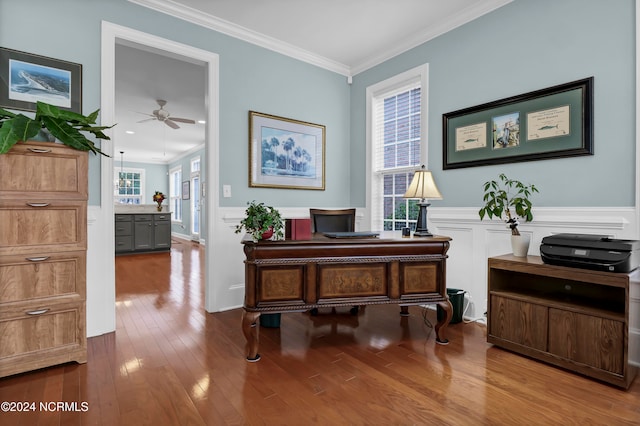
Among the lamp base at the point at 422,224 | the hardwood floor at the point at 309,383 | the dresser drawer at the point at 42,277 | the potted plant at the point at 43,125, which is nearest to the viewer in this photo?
the hardwood floor at the point at 309,383

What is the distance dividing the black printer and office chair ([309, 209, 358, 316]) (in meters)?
1.58

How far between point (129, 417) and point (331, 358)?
1211 mm

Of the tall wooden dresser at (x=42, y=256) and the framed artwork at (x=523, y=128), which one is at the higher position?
the framed artwork at (x=523, y=128)

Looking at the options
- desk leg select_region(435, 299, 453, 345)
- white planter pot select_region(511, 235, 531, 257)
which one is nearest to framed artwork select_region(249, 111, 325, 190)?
desk leg select_region(435, 299, 453, 345)

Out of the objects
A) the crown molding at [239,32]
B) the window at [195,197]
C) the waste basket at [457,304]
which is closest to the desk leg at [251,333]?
the waste basket at [457,304]

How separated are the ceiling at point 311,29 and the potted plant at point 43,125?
3.68 feet

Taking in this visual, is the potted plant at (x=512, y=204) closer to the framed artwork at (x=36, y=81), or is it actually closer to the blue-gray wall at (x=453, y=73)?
the blue-gray wall at (x=453, y=73)

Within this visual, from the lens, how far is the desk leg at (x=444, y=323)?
8.06 feet

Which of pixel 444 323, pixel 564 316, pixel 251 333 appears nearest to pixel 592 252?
pixel 564 316

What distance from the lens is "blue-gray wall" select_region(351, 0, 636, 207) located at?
7.29ft

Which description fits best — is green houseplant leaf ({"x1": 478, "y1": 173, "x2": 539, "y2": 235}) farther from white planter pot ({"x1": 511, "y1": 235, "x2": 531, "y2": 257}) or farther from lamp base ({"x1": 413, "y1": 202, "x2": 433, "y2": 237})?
lamp base ({"x1": 413, "y1": 202, "x2": 433, "y2": 237})

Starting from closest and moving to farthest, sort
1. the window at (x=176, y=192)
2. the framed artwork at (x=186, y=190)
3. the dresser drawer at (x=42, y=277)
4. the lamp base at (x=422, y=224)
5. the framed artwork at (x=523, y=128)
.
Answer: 1. the dresser drawer at (x=42, y=277)
2. the framed artwork at (x=523, y=128)
3. the lamp base at (x=422, y=224)
4. the framed artwork at (x=186, y=190)
5. the window at (x=176, y=192)

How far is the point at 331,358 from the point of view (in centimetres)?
227

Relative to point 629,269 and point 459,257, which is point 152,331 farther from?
point 629,269
